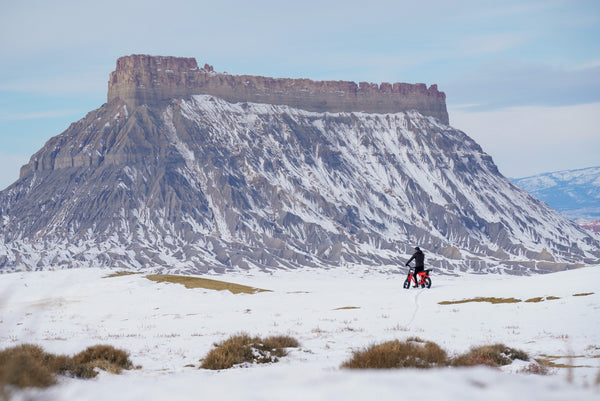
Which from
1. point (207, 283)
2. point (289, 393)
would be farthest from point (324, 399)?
point (207, 283)

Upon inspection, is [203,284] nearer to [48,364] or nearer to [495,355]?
[495,355]

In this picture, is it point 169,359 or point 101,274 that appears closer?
point 169,359

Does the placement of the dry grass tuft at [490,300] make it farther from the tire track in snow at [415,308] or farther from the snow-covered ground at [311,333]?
the tire track in snow at [415,308]

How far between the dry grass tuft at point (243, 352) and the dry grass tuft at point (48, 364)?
1684 mm

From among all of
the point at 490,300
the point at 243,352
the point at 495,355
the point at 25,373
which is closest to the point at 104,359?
the point at 243,352

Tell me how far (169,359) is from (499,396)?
952cm

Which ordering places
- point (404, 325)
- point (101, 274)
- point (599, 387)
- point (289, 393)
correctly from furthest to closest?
point (101, 274) < point (404, 325) < point (289, 393) < point (599, 387)

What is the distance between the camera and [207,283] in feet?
152

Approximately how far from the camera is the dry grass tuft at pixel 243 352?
13445mm

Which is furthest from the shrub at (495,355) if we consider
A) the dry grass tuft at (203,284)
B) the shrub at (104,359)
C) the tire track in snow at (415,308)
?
the dry grass tuft at (203,284)

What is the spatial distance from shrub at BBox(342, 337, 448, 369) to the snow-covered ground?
46 centimetres

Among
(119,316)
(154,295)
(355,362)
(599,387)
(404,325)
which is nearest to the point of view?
(599,387)

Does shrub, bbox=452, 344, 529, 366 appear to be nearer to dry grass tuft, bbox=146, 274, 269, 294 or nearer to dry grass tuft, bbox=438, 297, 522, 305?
dry grass tuft, bbox=438, 297, 522, 305

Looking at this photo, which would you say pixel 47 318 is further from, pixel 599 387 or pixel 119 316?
pixel 599 387
